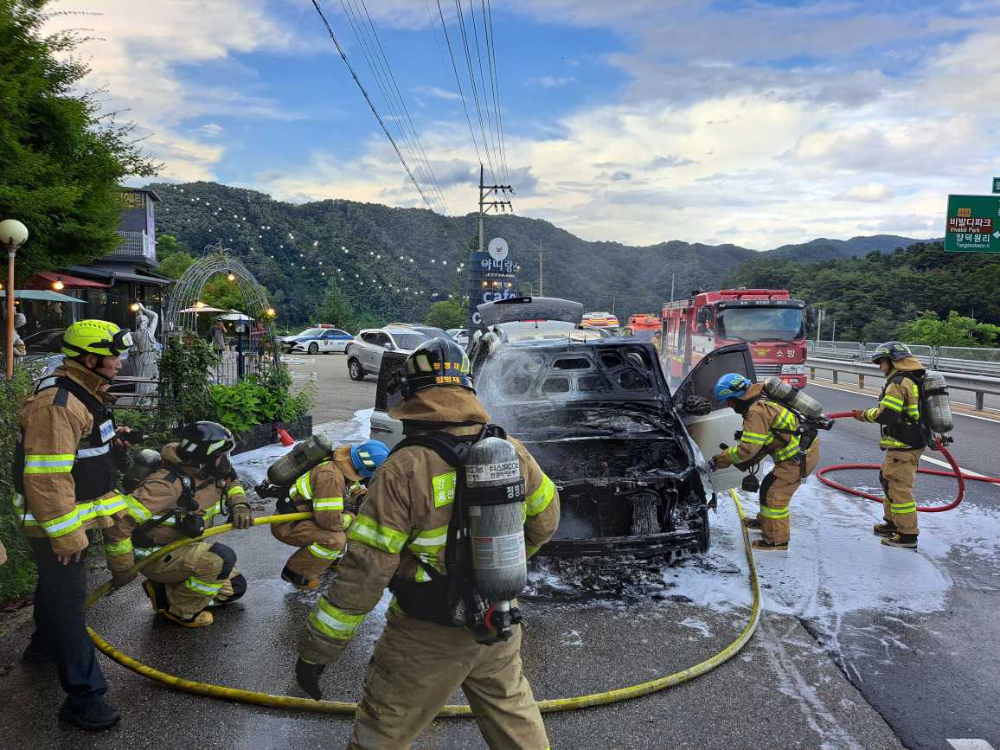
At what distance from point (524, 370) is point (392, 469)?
4.89m

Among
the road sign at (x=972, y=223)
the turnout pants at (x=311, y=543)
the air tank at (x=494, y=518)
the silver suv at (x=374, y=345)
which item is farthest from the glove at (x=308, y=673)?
the road sign at (x=972, y=223)

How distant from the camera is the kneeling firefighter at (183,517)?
3.79m

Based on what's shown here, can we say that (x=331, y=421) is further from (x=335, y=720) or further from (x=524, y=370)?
(x=335, y=720)

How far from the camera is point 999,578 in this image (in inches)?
187

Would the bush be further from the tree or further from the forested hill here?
the forested hill

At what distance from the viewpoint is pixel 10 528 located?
432 centimetres

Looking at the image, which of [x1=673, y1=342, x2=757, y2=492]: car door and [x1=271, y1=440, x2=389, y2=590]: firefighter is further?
[x1=673, y1=342, x2=757, y2=492]: car door

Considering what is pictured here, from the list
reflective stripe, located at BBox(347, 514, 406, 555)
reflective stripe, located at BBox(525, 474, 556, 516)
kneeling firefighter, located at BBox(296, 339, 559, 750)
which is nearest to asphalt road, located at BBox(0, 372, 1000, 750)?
kneeling firefighter, located at BBox(296, 339, 559, 750)

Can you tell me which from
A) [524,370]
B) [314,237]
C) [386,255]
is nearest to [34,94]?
[524,370]

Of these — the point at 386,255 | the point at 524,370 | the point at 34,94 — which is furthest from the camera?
the point at 386,255

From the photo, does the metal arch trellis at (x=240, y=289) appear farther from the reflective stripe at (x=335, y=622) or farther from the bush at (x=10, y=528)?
the reflective stripe at (x=335, y=622)

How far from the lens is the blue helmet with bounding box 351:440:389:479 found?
3947 millimetres

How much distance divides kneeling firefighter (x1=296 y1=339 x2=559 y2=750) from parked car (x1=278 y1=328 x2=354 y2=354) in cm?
3316

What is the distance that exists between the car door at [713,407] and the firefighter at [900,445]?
112 centimetres
